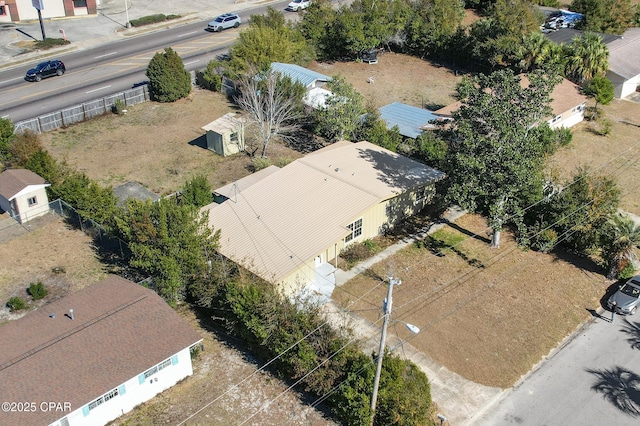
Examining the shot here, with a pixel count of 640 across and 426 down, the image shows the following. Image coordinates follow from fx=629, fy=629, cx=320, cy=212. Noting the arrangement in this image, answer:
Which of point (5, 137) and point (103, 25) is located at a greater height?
point (103, 25)

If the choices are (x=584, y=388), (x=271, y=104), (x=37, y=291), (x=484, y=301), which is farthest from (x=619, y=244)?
(x=37, y=291)

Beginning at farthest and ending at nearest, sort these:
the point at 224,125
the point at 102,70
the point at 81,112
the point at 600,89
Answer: the point at 102,70
the point at 600,89
the point at 81,112
the point at 224,125

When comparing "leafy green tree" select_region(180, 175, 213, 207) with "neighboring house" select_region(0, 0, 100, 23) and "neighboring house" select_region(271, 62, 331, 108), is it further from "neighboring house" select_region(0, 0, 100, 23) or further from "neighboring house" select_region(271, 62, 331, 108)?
"neighboring house" select_region(0, 0, 100, 23)

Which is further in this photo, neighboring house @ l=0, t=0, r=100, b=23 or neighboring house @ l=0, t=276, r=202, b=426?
neighboring house @ l=0, t=0, r=100, b=23

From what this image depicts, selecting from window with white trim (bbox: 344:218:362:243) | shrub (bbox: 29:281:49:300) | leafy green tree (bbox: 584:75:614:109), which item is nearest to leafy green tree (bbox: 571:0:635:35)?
leafy green tree (bbox: 584:75:614:109)

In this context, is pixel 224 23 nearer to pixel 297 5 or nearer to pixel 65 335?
pixel 297 5

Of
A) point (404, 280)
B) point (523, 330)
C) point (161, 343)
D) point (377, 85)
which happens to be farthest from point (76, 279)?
point (377, 85)

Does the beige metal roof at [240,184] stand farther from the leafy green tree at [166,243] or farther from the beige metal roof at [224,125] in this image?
the beige metal roof at [224,125]

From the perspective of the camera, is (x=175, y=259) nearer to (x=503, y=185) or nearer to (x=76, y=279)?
(x=76, y=279)
